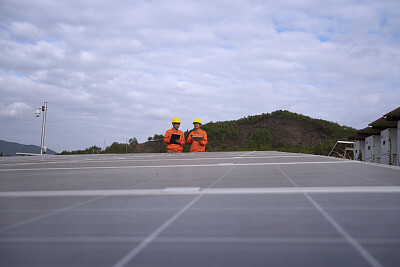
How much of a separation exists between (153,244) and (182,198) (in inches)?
41.4

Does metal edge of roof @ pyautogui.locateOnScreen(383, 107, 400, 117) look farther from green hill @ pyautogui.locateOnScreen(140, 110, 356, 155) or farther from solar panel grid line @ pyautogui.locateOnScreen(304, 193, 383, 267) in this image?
green hill @ pyautogui.locateOnScreen(140, 110, 356, 155)

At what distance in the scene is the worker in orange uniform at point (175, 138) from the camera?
12938 millimetres

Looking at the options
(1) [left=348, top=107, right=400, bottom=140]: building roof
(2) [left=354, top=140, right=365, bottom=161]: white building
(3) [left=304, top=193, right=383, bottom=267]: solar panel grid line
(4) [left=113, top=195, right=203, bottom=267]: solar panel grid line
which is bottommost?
(4) [left=113, top=195, right=203, bottom=267]: solar panel grid line

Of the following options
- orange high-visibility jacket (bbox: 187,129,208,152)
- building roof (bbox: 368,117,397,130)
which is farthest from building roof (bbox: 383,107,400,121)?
orange high-visibility jacket (bbox: 187,129,208,152)

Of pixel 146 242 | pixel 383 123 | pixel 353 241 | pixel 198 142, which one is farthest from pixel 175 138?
pixel 353 241

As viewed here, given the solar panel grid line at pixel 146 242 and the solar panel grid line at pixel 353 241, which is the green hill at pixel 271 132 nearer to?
the solar panel grid line at pixel 146 242

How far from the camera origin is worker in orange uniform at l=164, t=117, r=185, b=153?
42.4 feet

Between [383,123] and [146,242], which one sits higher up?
[383,123]

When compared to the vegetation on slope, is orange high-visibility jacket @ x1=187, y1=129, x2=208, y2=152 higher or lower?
lower

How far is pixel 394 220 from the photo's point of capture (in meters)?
1.63

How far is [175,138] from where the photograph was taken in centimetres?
1302

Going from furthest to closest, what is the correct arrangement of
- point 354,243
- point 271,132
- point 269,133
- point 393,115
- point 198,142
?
point 271,132 < point 269,133 < point 198,142 < point 393,115 < point 354,243

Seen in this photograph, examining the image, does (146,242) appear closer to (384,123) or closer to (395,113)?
(395,113)

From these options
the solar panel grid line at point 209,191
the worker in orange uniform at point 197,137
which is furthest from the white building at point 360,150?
the solar panel grid line at point 209,191
